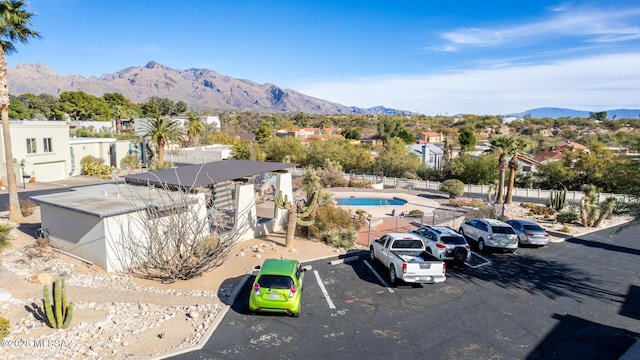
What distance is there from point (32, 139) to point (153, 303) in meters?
34.2

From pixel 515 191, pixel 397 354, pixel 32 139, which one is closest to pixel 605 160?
pixel 515 191

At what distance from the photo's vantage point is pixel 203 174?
66.2 ft

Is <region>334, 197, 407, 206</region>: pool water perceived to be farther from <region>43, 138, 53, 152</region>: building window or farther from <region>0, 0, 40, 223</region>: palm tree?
<region>43, 138, 53, 152</region>: building window

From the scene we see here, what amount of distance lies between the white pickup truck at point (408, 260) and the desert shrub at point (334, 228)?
2.59m

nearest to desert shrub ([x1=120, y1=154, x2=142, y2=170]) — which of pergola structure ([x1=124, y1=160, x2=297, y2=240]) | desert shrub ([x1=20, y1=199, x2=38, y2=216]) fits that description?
desert shrub ([x1=20, y1=199, x2=38, y2=216])

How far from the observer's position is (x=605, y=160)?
4553cm

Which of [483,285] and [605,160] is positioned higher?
[605,160]

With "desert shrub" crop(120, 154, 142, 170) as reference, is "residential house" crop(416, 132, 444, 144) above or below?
above

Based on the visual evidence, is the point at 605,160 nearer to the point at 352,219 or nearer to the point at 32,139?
the point at 352,219

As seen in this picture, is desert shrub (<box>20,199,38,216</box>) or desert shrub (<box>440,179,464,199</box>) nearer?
desert shrub (<box>20,199,38,216</box>)

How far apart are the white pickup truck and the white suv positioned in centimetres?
175

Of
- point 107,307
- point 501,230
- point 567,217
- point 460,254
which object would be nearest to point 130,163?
point 107,307

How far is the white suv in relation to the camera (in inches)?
732

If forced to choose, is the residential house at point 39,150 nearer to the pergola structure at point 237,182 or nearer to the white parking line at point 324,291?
the pergola structure at point 237,182
